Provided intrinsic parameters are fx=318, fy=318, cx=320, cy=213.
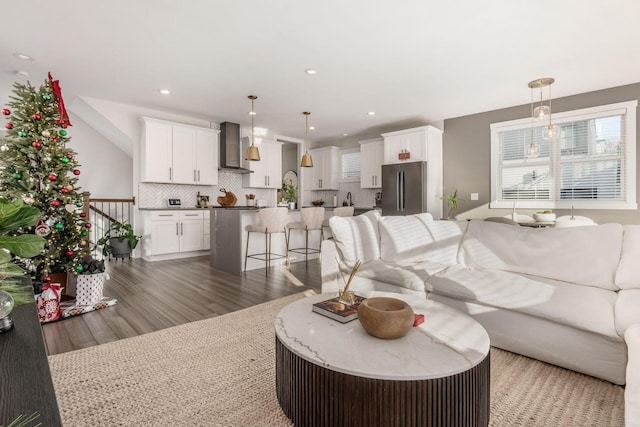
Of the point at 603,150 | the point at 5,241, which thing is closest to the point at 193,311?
the point at 5,241

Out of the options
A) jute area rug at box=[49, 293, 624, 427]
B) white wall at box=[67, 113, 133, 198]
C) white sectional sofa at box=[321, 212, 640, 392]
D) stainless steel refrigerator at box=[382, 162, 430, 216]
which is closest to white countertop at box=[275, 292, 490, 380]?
jute area rug at box=[49, 293, 624, 427]

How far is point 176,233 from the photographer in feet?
18.4

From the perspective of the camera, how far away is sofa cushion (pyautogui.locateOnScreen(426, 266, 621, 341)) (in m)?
1.76

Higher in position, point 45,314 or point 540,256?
point 540,256

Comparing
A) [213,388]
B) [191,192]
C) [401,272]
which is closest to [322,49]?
[401,272]

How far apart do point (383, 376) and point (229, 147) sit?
603 cm

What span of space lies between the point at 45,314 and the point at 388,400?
2.97 meters

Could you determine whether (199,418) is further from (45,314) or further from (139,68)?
(139,68)

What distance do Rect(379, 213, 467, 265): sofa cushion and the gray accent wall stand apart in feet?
9.93

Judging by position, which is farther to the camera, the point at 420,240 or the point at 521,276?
the point at 420,240

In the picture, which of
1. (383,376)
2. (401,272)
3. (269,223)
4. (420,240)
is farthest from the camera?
(269,223)

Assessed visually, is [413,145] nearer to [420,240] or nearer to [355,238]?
[420,240]

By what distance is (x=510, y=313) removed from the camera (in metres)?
2.05

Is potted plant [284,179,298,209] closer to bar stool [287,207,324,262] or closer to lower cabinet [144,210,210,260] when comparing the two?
lower cabinet [144,210,210,260]
